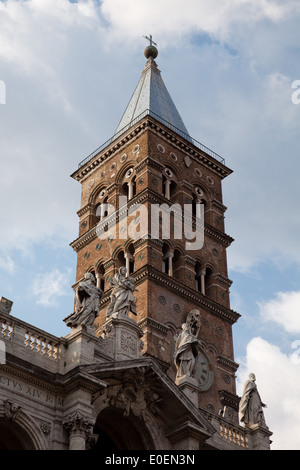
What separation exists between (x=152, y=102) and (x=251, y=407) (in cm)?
3290

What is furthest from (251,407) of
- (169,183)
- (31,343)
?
(169,183)

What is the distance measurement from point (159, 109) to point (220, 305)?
16445 mm

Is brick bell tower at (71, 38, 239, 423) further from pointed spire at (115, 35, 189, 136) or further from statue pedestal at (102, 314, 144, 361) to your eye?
statue pedestal at (102, 314, 144, 361)

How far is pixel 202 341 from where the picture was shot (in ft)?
173

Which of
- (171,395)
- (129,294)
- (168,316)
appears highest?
(168,316)

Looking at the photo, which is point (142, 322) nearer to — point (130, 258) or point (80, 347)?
point (130, 258)

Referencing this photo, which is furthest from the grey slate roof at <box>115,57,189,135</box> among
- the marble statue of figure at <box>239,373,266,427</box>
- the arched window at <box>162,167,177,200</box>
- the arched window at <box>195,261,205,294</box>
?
the marble statue of figure at <box>239,373,266,427</box>

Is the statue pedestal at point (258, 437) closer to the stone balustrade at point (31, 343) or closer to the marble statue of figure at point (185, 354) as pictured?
the marble statue of figure at point (185, 354)

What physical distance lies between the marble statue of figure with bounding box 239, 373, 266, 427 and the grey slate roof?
2903 centimetres

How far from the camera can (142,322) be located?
49.8 meters

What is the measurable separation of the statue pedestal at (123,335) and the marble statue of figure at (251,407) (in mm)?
5536

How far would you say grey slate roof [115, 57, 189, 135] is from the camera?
6319 centimetres
